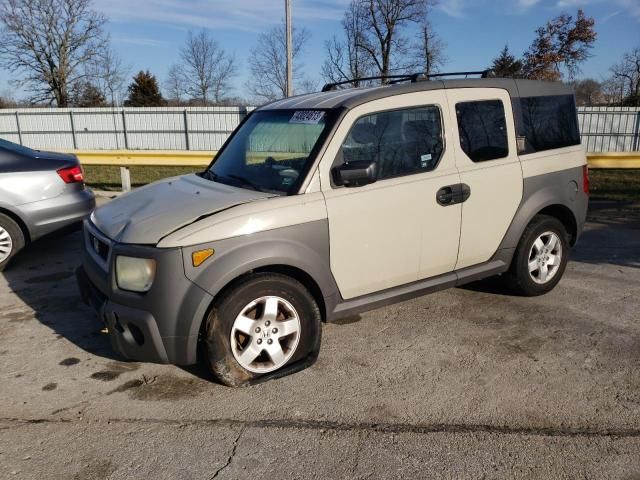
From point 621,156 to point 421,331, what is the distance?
7.23 m

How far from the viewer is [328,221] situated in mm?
3475

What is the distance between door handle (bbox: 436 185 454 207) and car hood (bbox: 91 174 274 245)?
1289mm

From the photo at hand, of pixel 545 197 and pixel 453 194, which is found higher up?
pixel 453 194

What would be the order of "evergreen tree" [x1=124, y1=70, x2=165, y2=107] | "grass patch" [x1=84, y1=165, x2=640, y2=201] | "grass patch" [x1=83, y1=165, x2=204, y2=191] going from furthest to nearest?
"evergreen tree" [x1=124, y1=70, x2=165, y2=107] < "grass patch" [x1=83, y1=165, x2=204, y2=191] < "grass patch" [x1=84, y1=165, x2=640, y2=201]

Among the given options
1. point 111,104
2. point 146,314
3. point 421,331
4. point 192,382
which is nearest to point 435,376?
point 421,331

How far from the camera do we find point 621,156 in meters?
9.37

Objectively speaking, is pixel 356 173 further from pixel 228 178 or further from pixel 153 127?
pixel 153 127

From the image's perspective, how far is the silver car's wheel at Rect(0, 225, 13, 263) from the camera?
228 inches

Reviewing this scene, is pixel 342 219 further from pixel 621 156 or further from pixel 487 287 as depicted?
pixel 621 156

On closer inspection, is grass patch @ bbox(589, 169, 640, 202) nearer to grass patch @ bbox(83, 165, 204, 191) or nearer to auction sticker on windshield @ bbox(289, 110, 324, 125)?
auction sticker on windshield @ bbox(289, 110, 324, 125)

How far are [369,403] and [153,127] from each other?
81.3 feet

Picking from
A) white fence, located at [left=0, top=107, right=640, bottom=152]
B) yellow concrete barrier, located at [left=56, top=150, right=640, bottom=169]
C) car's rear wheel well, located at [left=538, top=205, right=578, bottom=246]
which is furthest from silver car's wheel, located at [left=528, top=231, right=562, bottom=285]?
white fence, located at [left=0, top=107, right=640, bottom=152]

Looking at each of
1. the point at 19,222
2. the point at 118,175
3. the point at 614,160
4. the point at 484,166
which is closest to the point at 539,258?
the point at 484,166

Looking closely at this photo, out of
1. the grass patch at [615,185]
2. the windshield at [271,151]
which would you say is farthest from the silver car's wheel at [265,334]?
the grass patch at [615,185]
